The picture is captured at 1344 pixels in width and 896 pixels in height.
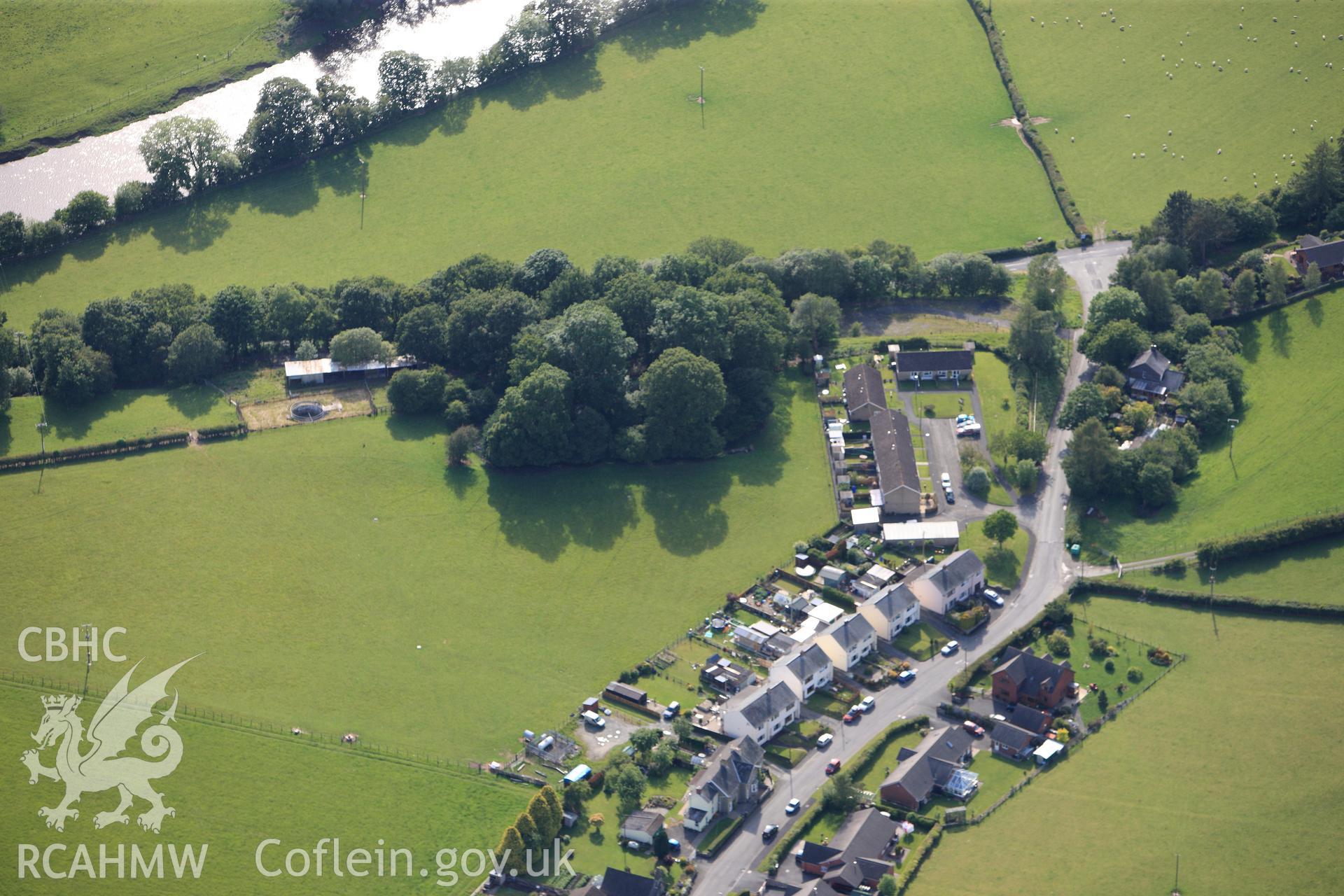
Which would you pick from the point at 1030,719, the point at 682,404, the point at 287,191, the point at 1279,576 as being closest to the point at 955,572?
the point at 1030,719

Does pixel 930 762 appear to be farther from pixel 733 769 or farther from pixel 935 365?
pixel 935 365

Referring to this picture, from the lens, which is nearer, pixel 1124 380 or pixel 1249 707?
pixel 1249 707

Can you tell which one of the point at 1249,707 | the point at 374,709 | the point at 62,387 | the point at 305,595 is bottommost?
the point at 1249,707

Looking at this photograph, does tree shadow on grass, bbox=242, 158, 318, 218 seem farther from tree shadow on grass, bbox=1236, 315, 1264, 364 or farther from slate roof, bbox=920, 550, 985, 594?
tree shadow on grass, bbox=1236, 315, 1264, 364

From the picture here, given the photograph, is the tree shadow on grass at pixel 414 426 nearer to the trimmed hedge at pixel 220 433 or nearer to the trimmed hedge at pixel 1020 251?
the trimmed hedge at pixel 220 433

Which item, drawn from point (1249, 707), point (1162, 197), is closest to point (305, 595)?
point (1249, 707)

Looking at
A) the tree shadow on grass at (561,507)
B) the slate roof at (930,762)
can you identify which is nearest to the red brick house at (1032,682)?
the slate roof at (930,762)

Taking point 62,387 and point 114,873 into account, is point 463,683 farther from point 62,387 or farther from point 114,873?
point 62,387
